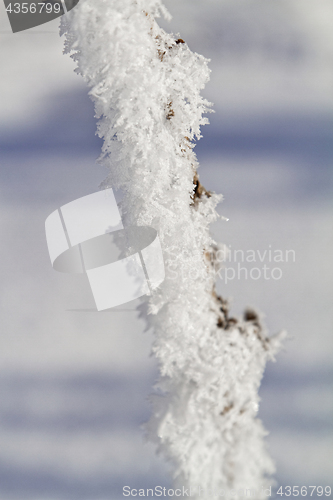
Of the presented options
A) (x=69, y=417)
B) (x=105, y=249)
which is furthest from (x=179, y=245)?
(x=69, y=417)

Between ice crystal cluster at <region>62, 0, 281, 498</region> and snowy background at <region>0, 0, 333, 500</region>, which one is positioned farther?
snowy background at <region>0, 0, 333, 500</region>

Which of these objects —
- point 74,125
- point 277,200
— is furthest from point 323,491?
point 74,125

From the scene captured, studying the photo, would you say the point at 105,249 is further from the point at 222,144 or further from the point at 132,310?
the point at 222,144
